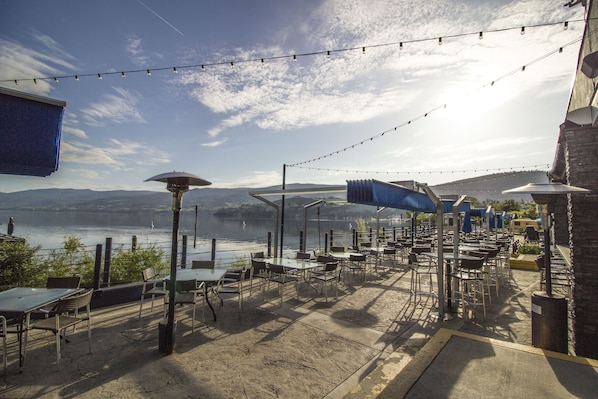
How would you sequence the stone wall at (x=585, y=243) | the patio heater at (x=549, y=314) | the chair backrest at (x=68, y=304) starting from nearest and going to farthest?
the chair backrest at (x=68, y=304) → the patio heater at (x=549, y=314) → the stone wall at (x=585, y=243)

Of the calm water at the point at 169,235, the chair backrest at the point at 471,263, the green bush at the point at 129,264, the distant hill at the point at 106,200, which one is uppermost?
the distant hill at the point at 106,200

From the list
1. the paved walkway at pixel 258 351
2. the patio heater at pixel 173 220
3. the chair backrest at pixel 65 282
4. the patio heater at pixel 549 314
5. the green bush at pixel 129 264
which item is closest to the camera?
the paved walkway at pixel 258 351

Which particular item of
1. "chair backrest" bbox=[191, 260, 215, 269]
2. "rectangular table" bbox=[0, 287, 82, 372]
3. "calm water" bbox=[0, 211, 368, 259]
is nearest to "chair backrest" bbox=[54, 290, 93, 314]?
"rectangular table" bbox=[0, 287, 82, 372]

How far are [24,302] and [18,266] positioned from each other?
373 centimetres

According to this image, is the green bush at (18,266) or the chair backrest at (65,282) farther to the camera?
the green bush at (18,266)

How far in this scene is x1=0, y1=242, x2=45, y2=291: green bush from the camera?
5.80m

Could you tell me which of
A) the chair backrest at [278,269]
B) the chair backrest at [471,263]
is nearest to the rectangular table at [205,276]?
the chair backrest at [278,269]

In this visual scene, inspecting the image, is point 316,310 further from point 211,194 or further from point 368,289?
point 211,194

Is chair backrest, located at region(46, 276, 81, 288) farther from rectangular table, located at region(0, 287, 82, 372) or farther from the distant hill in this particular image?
the distant hill

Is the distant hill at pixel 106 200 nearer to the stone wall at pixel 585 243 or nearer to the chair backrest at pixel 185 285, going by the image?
the chair backrest at pixel 185 285

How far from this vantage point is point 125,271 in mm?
7875

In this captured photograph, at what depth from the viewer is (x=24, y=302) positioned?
328 cm

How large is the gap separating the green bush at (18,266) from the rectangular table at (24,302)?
2.83 metres

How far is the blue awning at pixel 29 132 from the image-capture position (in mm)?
2383
